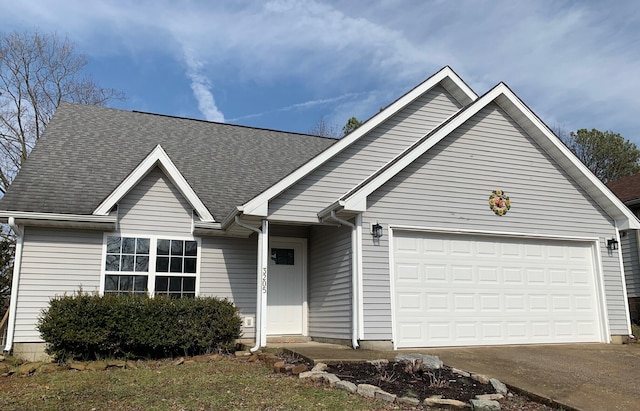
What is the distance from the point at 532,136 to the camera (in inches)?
469

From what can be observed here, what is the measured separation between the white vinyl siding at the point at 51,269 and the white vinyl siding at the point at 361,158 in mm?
3851

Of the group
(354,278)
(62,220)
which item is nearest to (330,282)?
(354,278)

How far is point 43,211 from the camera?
10227 mm

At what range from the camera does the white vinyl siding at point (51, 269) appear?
A: 10.1 meters

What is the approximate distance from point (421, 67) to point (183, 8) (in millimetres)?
8865

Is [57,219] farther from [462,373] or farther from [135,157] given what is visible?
[462,373]

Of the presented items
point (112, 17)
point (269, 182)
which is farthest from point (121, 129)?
point (269, 182)

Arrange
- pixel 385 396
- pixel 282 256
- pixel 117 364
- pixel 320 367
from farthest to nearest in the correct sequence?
pixel 282 256, pixel 117 364, pixel 320 367, pixel 385 396

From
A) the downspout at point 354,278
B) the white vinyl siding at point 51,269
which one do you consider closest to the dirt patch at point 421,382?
the downspout at point 354,278

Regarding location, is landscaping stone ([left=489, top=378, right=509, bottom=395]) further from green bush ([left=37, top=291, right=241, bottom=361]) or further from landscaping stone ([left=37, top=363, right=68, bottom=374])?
landscaping stone ([left=37, top=363, right=68, bottom=374])

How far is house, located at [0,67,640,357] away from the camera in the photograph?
10.2m

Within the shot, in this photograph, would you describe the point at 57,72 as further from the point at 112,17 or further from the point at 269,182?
the point at 269,182

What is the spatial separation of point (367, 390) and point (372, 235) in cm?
416

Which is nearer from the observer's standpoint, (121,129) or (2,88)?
(121,129)
